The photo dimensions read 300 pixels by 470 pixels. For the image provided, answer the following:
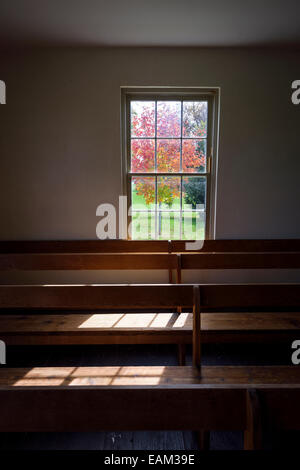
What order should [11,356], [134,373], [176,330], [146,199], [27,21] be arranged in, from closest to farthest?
1. [134,373]
2. [176,330]
3. [11,356]
4. [27,21]
5. [146,199]

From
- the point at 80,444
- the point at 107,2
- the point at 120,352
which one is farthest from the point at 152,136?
the point at 80,444

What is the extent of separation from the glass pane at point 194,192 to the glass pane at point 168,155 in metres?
0.22

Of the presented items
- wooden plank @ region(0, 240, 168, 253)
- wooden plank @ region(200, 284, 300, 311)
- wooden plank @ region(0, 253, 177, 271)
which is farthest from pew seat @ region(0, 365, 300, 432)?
wooden plank @ region(0, 240, 168, 253)

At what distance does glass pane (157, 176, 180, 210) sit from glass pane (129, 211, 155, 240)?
0.67ft

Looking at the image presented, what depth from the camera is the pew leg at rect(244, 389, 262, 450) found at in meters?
0.83

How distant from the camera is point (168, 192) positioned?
4172 mm

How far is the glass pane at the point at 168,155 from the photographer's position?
4070mm

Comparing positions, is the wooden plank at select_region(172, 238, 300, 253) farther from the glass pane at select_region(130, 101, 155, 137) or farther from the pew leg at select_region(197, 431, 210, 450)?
the pew leg at select_region(197, 431, 210, 450)

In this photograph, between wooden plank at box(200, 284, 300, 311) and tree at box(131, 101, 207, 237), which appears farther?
tree at box(131, 101, 207, 237)

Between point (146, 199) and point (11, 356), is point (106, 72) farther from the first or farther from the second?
point (11, 356)

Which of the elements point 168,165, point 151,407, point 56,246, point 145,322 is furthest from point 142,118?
point 151,407

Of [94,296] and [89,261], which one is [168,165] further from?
[94,296]

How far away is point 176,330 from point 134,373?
0.48m

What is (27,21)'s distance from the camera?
3.14 meters
